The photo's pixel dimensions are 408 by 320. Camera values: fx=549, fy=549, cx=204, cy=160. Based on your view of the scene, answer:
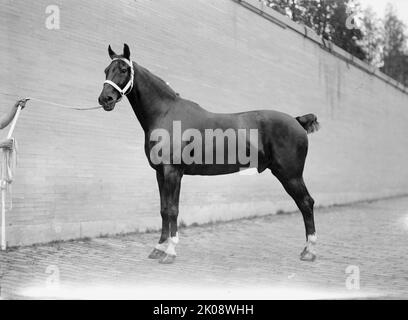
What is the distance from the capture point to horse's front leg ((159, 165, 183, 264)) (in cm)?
631

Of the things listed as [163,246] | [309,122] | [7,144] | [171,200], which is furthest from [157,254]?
[309,122]

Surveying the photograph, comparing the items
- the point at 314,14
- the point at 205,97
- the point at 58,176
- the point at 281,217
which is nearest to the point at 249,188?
the point at 281,217

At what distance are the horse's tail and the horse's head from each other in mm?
2477

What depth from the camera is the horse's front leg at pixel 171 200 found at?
6.31 metres

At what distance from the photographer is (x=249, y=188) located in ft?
41.5

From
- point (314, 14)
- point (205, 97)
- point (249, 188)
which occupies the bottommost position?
point (249, 188)

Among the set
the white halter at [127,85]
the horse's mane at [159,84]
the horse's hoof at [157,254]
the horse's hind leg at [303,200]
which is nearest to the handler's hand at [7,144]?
the white halter at [127,85]

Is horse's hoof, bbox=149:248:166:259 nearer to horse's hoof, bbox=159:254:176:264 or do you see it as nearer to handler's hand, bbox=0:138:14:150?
horse's hoof, bbox=159:254:176:264

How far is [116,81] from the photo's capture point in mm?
6074

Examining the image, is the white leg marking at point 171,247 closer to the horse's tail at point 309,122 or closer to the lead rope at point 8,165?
the lead rope at point 8,165

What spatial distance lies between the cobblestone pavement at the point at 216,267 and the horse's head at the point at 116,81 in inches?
72.5

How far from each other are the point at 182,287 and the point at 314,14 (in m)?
17.0
